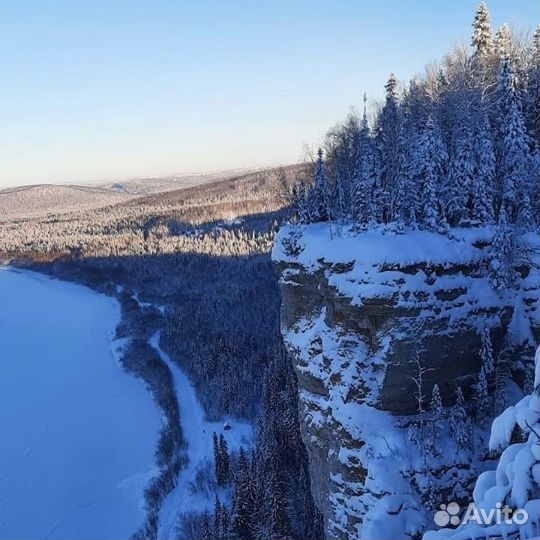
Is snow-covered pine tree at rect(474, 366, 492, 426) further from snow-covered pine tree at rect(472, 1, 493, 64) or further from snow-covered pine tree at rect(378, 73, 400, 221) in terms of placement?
snow-covered pine tree at rect(472, 1, 493, 64)

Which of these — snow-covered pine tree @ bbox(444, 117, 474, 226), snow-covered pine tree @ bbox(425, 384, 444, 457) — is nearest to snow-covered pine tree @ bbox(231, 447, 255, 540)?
snow-covered pine tree @ bbox(425, 384, 444, 457)

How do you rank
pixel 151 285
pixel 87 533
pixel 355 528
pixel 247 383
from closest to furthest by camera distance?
pixel 355 528
pixel 87 533
pixel 247 383
pixel 151 285

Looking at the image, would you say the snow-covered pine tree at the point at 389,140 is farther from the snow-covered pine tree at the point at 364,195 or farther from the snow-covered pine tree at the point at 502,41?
the snow-covered pine tree at the point at 502,41

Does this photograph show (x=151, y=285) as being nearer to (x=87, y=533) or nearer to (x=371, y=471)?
(x=87, y=533)

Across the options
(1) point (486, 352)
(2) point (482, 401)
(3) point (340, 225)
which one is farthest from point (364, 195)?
(2) point (482, 401)

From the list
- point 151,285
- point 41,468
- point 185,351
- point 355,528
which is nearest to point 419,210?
point 355,528
